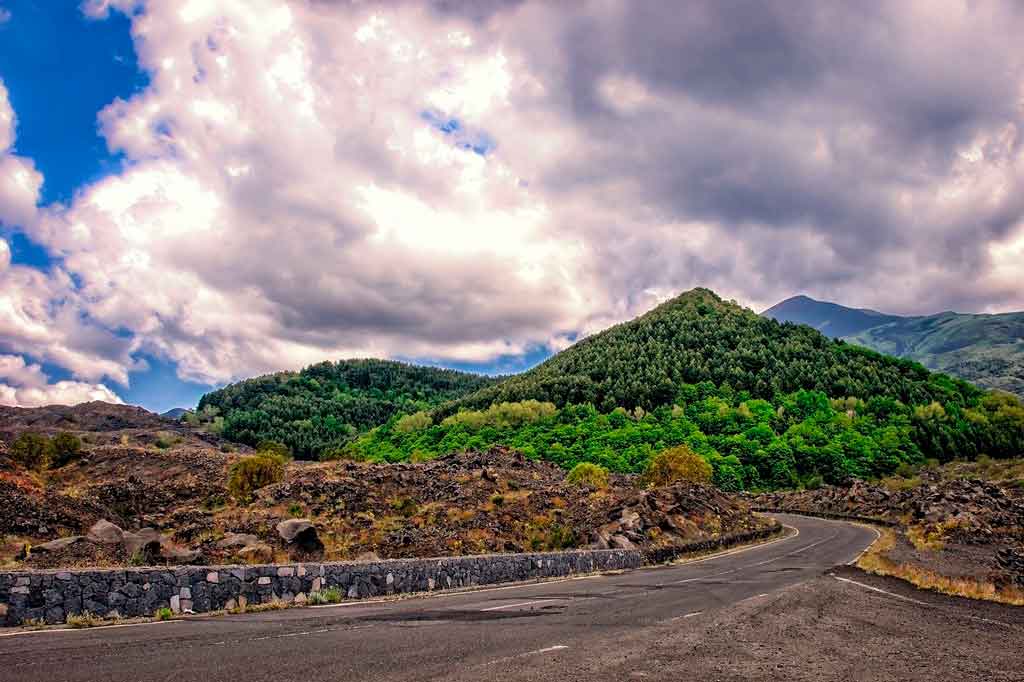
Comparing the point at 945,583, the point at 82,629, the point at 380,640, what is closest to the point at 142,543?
the point at 82,629

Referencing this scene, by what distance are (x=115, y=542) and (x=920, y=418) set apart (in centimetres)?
16391

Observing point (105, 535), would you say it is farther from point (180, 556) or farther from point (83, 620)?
point (83, 620)

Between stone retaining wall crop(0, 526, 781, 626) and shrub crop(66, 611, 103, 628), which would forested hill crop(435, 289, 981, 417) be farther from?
shrub crop(66, 611, 103, 628)

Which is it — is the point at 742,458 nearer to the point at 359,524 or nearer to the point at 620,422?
the point at 620,422

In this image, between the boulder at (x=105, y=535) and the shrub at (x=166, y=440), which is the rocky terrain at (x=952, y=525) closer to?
the boulder at (x=105, y=535)

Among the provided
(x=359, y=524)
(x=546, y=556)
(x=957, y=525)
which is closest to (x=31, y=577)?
(x=546, y=556)

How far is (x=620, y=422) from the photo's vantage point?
161 meters

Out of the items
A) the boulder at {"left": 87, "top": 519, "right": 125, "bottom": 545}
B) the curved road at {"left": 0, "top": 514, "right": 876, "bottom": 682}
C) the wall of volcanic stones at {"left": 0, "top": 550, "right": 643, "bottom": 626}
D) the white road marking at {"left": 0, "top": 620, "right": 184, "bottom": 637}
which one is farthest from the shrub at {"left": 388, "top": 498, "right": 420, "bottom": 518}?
the white road marking at {"left": 0, "top": 620, "right": 184, "bottom": 637}

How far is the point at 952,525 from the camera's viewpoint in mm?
42906

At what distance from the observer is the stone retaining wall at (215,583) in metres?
11.2

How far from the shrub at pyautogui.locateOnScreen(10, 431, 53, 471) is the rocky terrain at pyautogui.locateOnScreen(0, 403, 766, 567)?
21169 millimetres

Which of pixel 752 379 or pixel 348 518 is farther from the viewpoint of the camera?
pixel 752 379

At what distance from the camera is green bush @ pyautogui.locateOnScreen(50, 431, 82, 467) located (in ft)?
253

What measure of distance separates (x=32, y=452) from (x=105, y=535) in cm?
6405
